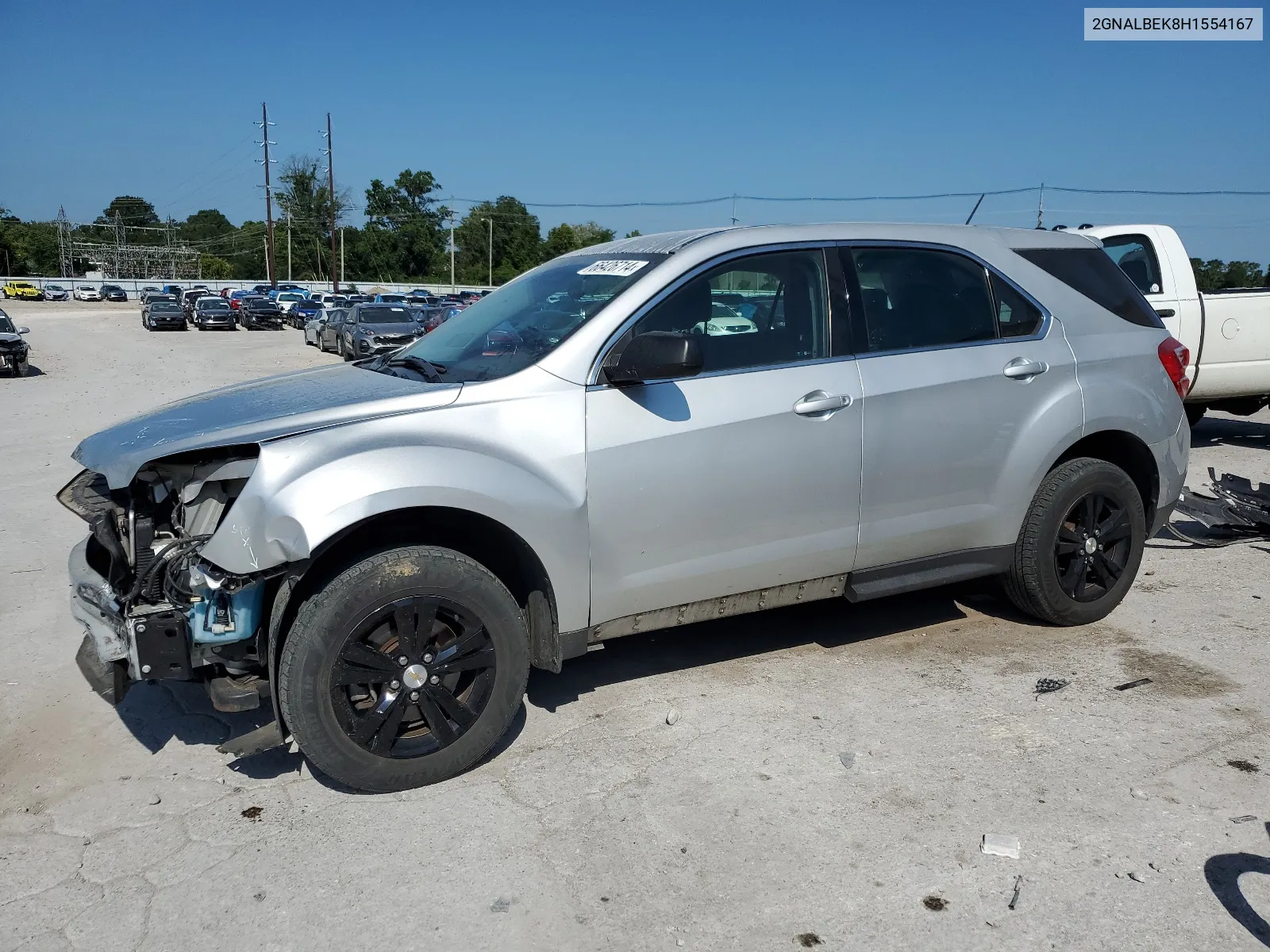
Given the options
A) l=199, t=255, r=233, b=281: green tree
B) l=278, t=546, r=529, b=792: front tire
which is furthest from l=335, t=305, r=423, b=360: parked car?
l=199, t=255, r=233, b=281: green tree

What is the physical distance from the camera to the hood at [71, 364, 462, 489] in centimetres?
336

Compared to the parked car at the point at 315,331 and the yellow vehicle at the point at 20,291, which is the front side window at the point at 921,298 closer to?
the parked car at the point at 315,331

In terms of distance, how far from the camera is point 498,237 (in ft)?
349

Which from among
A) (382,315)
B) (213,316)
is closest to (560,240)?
(213,316)

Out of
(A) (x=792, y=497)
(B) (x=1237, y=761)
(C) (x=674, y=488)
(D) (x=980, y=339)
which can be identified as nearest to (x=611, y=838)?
(C) (x=674, y=488)

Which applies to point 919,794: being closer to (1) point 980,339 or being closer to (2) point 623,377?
(2) point 623,377

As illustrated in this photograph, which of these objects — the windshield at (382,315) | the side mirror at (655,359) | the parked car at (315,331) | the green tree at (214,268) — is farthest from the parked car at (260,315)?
the green tree at (214,268)

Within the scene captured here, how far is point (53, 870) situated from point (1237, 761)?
4.02 meters

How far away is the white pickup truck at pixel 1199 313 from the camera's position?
9.64m

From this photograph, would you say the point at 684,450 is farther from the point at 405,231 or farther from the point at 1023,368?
the point at 405,231

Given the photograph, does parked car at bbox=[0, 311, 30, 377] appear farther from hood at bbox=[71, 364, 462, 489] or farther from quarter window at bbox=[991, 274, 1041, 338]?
quarter window at bbox=[991, 274, 1041, 338]

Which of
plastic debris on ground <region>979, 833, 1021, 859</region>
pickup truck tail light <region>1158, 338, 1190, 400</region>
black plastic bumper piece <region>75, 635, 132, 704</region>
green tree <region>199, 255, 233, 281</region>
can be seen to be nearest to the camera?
plastic debris on ground <region>979, 833, 1021, 859</region>

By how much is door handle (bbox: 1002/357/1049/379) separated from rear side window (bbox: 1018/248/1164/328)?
0.56 m

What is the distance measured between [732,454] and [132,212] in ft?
546
